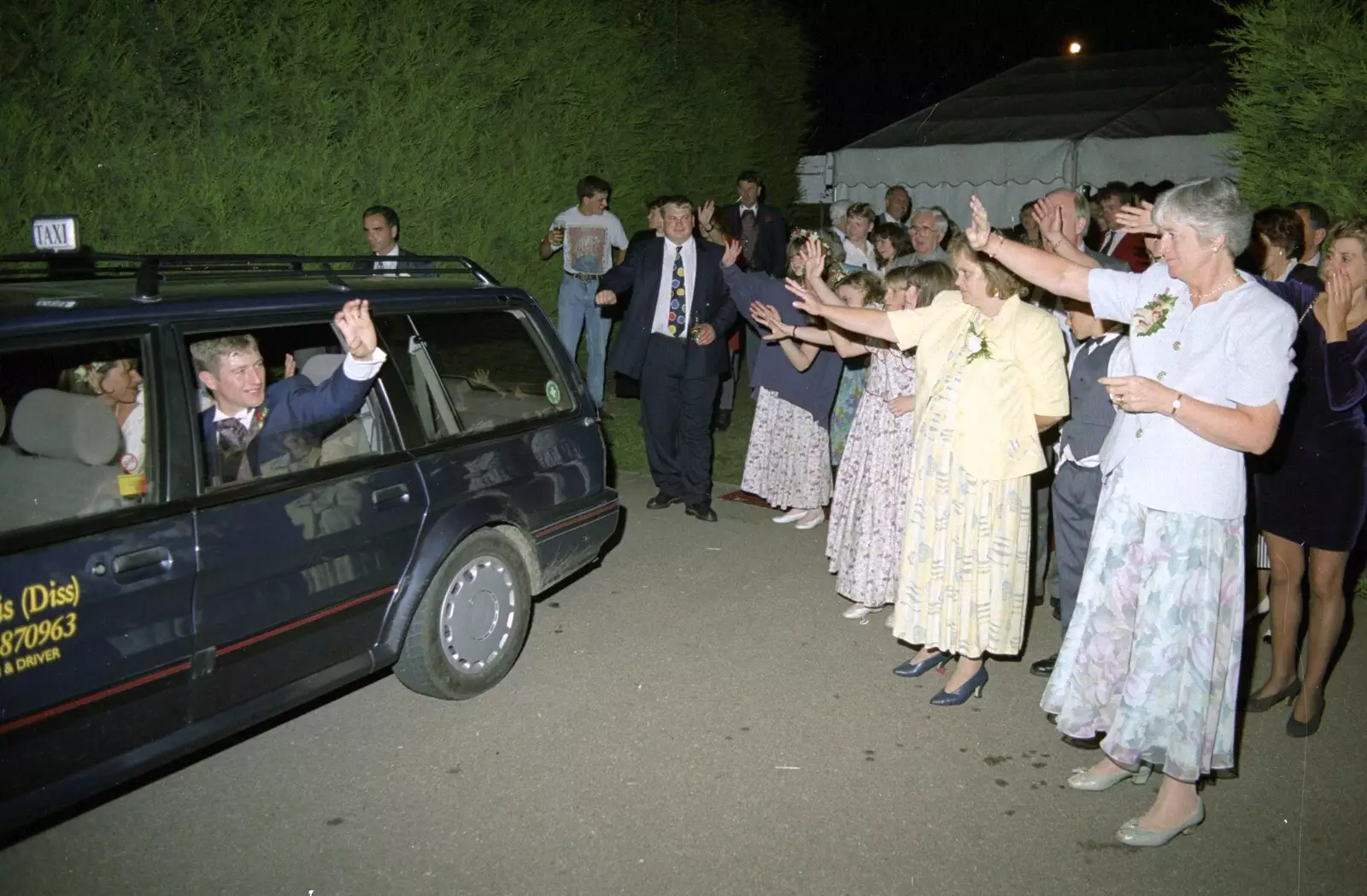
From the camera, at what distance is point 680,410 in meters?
7.74

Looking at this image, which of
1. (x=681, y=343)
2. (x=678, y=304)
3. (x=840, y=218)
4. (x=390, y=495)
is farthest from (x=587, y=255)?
(x=390, y=495)

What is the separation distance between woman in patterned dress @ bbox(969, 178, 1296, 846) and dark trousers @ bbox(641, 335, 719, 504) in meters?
3.86

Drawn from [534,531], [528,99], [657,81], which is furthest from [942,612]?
[657,81]

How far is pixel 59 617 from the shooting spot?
3.09m

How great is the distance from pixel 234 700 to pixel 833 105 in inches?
1346

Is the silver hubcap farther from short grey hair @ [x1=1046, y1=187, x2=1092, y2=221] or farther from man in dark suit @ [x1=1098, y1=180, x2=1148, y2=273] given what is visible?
man in dark suit @ [x1=1098, y1=180, x2=1148, y2=273]

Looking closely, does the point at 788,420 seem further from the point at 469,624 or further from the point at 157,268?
the point at 157,268

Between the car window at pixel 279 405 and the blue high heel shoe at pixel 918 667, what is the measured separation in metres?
2.56

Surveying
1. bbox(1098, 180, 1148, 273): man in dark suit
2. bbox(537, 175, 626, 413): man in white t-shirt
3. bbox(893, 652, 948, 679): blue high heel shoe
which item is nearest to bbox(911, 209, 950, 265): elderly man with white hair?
bbox(1098, 180, 1148, 273): man in dark suit

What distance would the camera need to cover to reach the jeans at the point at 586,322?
34.7 feet

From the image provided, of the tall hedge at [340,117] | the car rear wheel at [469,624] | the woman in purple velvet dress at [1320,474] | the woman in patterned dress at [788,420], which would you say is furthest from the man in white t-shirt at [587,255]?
the woman in purple velvet dress at [1320,474]

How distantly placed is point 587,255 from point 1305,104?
6030mm

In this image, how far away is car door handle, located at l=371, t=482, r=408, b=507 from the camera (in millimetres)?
4113

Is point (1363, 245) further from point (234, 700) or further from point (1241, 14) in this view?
point (234, 700)
